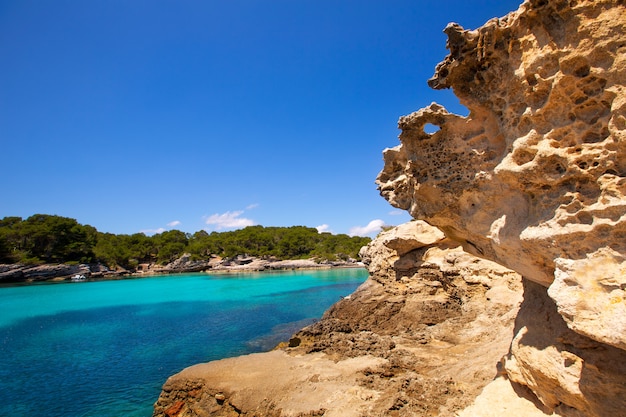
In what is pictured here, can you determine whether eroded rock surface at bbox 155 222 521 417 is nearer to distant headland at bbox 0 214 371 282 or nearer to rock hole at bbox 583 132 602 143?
rock hole at bbox 583 132 602 143

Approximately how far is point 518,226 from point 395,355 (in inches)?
259

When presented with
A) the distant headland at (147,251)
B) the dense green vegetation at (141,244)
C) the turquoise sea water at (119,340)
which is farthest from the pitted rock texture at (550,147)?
the dense green vegetation at (141,244)

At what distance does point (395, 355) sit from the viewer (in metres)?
10.2

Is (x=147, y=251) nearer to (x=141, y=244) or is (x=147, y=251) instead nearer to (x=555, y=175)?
(x=141, y=244)

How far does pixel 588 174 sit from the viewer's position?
407 cm

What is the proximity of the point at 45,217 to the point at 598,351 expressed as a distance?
83689 millimetres

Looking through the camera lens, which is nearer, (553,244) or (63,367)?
(553,244)

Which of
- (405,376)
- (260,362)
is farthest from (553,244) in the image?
(260,362)

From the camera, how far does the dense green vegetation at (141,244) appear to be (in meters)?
60.5

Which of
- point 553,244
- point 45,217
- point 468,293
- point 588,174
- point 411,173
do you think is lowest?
point 468,293

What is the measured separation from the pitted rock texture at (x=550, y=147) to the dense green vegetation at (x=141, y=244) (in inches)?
2685

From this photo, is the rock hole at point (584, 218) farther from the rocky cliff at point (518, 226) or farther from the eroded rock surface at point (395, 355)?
the eroded rock surface at point (395, 355)

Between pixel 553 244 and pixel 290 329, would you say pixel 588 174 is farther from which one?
pixel 290 329

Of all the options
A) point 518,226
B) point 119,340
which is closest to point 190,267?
point 119,340
